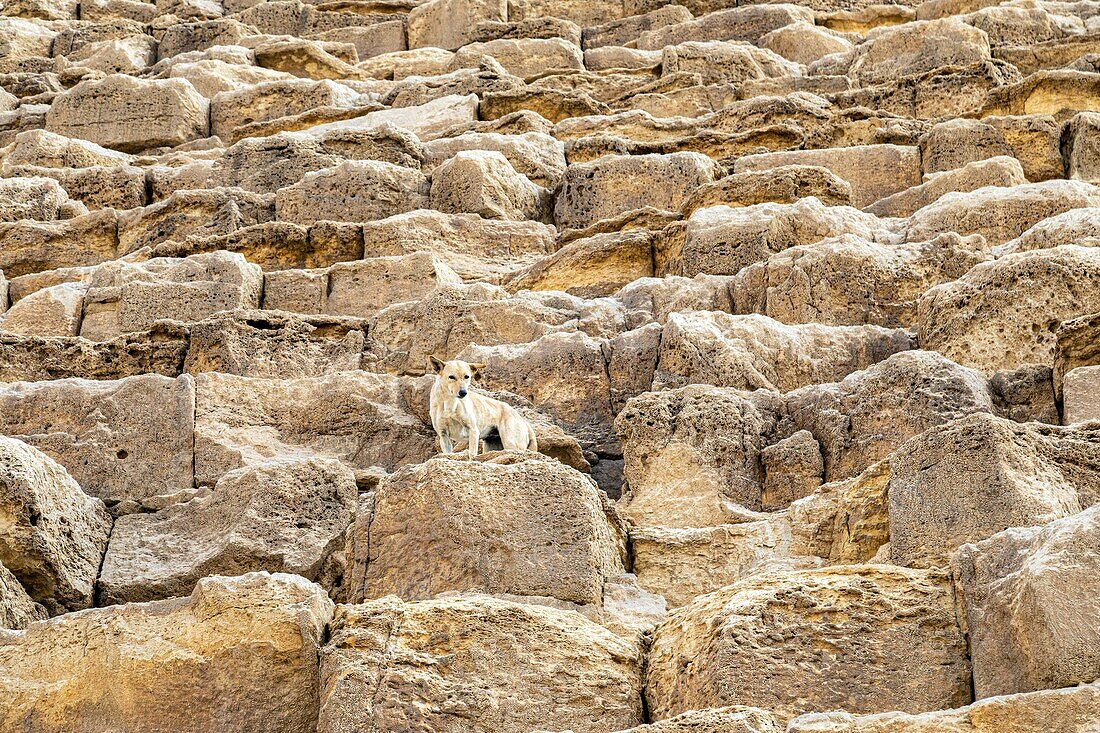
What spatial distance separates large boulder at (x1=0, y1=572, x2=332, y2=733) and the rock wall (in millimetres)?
13

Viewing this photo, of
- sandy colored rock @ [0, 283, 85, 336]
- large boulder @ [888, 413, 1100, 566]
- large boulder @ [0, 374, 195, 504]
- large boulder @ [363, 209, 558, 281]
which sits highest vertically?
large boulder @ [888, 413, 1100, 566]

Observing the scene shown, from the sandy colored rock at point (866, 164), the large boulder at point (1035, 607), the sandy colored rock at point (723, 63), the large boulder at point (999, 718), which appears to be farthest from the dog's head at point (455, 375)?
the sandy colored rock at point (723, 63)

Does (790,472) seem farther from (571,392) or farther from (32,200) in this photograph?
(32,200)

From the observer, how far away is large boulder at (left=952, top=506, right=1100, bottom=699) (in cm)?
570

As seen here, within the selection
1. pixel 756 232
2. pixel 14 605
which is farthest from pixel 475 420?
pixel 756 232

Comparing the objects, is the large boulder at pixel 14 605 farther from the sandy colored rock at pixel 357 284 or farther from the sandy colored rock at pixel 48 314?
the sandy colored rock at pixel 357 284

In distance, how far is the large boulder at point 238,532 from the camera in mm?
7992

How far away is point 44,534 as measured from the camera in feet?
25.2

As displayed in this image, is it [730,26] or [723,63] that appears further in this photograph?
[730,26]

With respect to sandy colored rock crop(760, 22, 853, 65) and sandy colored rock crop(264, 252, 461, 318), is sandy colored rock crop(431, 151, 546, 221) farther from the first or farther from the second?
sandy colored rock crop(760, 22, 853, 65)

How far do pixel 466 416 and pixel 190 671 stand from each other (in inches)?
94.3

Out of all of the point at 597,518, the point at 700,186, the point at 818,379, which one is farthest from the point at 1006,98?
the point at 597,518

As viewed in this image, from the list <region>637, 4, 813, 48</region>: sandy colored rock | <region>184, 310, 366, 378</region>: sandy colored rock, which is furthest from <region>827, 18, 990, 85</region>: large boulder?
<region>184, 310, 366, 378</region>: sandy colored rock

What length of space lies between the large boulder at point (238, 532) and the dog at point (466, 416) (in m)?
0.55
